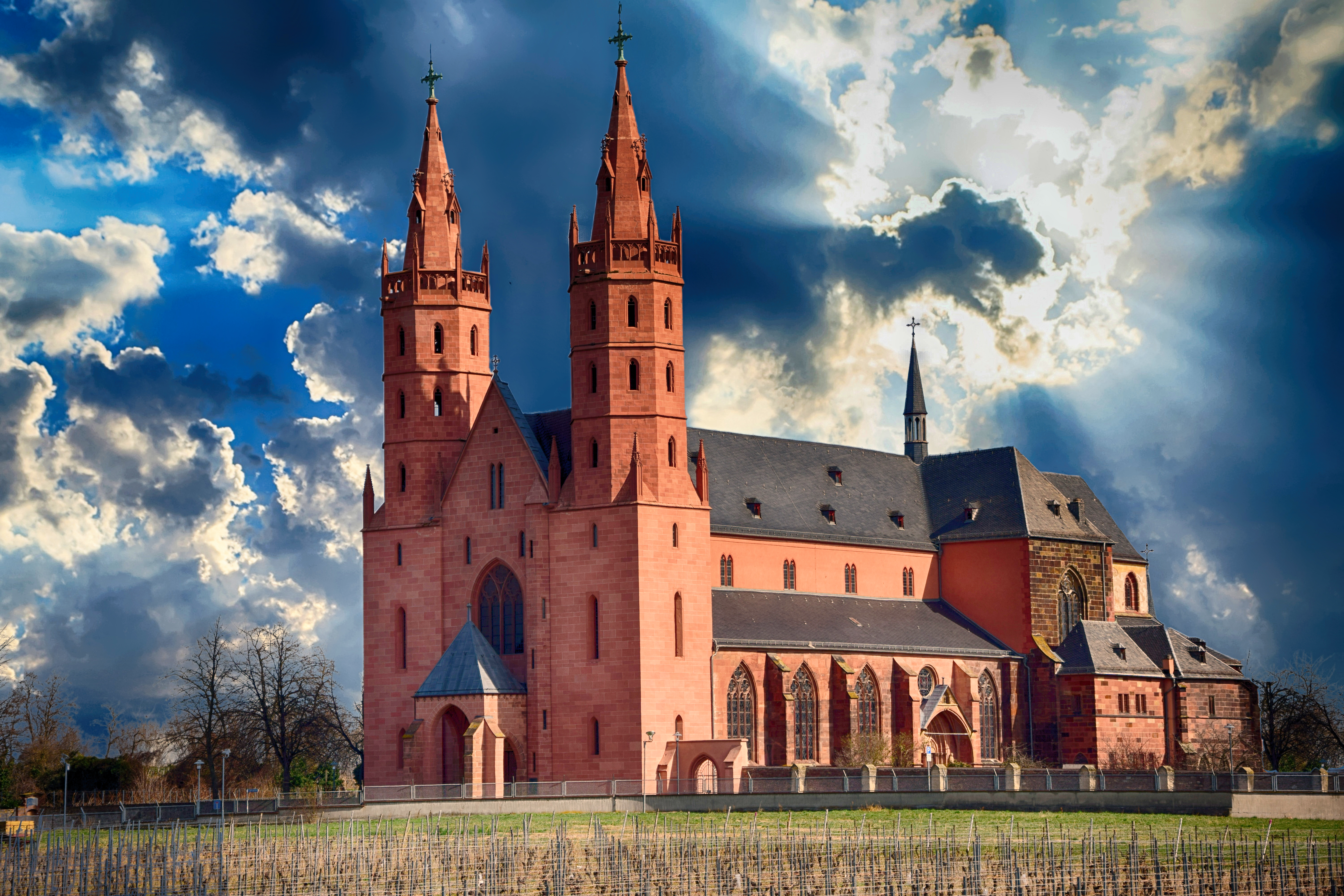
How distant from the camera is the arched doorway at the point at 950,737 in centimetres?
8175

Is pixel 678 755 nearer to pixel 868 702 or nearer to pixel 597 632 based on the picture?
pixel 597 632

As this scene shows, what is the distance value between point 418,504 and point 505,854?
33011 millimetres

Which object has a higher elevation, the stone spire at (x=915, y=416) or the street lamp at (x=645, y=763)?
the stone spire at (x=915, y=416)

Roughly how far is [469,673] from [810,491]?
22.2 meters

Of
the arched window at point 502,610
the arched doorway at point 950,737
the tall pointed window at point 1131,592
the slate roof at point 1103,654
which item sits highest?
the tall pointed window at point 1131,592

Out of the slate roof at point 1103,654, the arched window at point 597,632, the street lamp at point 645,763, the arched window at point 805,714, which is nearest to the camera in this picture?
the street lamp at point 645,763

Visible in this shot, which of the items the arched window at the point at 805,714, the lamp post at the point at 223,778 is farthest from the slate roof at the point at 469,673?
the arched window at the point at 805,714

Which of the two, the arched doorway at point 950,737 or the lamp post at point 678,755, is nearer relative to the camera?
the lamp post at point 678,755

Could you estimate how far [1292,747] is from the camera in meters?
98.9

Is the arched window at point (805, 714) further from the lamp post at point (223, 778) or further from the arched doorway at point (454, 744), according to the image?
the lamp post at point (223, 778)

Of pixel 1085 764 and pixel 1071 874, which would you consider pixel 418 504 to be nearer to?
pixel 1085 764

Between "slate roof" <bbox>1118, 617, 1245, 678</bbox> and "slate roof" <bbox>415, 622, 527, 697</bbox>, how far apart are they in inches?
1254

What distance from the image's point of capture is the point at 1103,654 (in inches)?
3369

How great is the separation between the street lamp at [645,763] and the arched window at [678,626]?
337 cm
